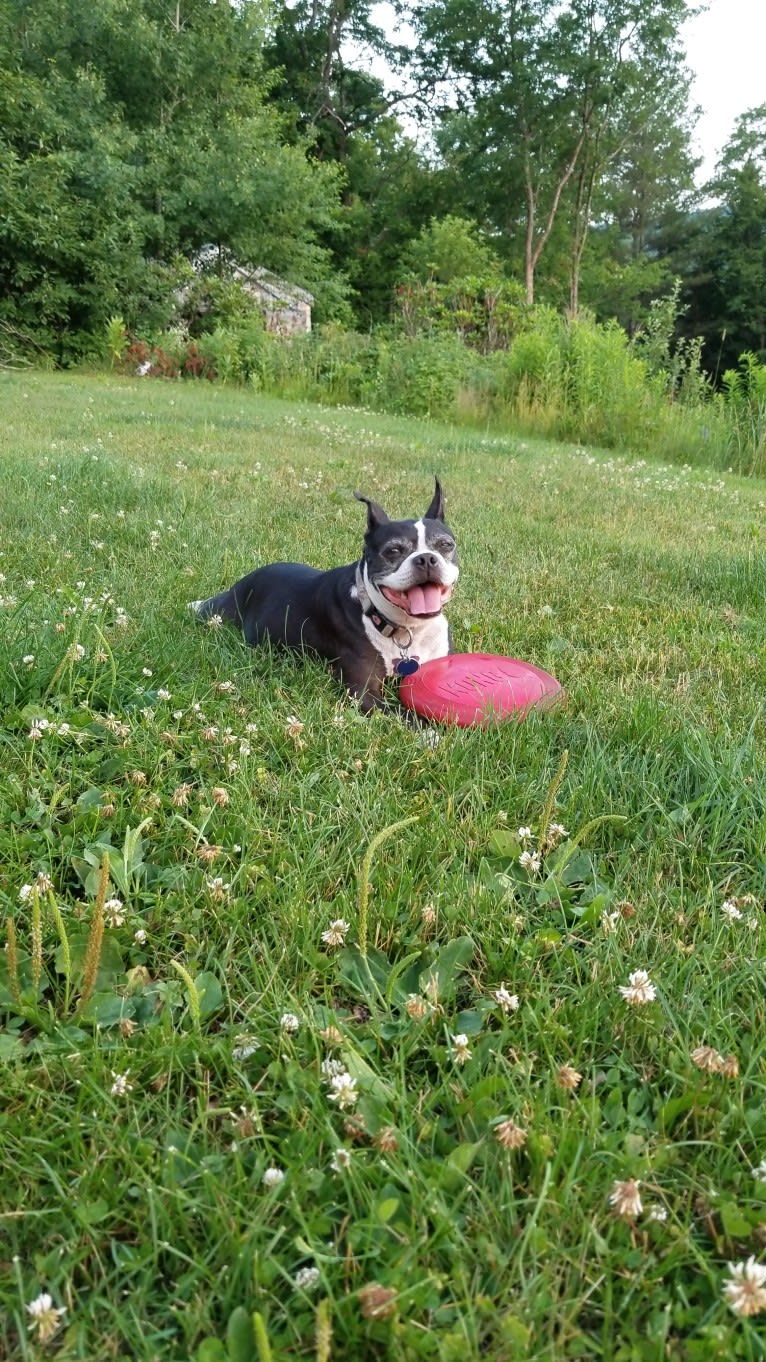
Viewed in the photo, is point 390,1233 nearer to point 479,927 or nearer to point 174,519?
point 479,927

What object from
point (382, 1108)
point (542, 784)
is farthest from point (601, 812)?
point (382, 1108)

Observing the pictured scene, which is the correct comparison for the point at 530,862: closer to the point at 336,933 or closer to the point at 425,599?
the point at 336,933

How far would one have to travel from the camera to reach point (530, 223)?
31922 mm

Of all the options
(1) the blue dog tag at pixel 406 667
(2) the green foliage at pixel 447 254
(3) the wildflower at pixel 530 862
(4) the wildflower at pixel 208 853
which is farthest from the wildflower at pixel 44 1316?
(2) the green foliage at pixel 447 254

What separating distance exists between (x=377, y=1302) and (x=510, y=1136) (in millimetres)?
309

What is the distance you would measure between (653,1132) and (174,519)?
465cm

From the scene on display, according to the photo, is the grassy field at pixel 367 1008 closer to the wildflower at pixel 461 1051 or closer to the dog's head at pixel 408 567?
the wildflower at pixel 461 1051

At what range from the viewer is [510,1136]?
127cm

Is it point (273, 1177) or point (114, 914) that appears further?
point (114, 914)

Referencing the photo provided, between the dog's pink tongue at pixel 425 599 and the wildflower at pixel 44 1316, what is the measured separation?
8.14ft

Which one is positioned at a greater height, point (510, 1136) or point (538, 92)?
point (538, 92)

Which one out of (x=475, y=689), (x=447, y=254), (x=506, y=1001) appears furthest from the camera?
(x=447, y=254)

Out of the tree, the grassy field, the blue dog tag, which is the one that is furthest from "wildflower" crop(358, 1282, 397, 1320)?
the tree

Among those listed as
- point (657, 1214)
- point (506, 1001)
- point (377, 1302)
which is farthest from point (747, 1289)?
point (506, 1001)
